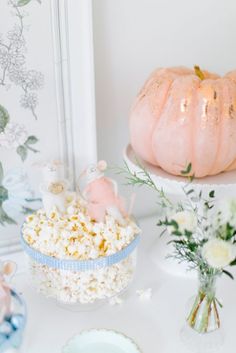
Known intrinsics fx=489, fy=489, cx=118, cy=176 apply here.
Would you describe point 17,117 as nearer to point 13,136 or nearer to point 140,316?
point 13,136

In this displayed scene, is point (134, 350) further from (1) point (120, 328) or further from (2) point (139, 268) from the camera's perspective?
(2) point (139, 268)

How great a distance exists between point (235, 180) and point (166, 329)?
0.27m

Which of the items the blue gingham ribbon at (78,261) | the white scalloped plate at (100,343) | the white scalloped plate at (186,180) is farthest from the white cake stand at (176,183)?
the white scalloped plate at (100,343)

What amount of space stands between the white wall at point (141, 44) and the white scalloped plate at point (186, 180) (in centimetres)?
15

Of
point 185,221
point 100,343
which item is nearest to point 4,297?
point 100,343

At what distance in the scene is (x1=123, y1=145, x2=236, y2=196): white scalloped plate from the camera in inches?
31.3

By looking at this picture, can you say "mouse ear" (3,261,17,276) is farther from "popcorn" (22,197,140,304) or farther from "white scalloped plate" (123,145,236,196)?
"white scalloped plate" (123,145,236,196)

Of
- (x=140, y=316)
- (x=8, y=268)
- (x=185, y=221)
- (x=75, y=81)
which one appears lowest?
(x=140, y=316)

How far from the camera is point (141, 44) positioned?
93 cm

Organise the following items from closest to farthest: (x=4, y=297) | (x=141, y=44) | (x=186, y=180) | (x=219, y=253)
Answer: (x=219, y=253) → (x=4, y=297) → (x=186, y=180) → (x=141, y=44)

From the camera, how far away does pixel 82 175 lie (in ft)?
2.87

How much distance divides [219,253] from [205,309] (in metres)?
0.17

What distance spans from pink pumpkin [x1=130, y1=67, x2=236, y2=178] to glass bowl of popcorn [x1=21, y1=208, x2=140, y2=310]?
0.15 m

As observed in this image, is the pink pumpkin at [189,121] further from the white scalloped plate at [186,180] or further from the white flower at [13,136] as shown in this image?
the white flower at [13,136]
